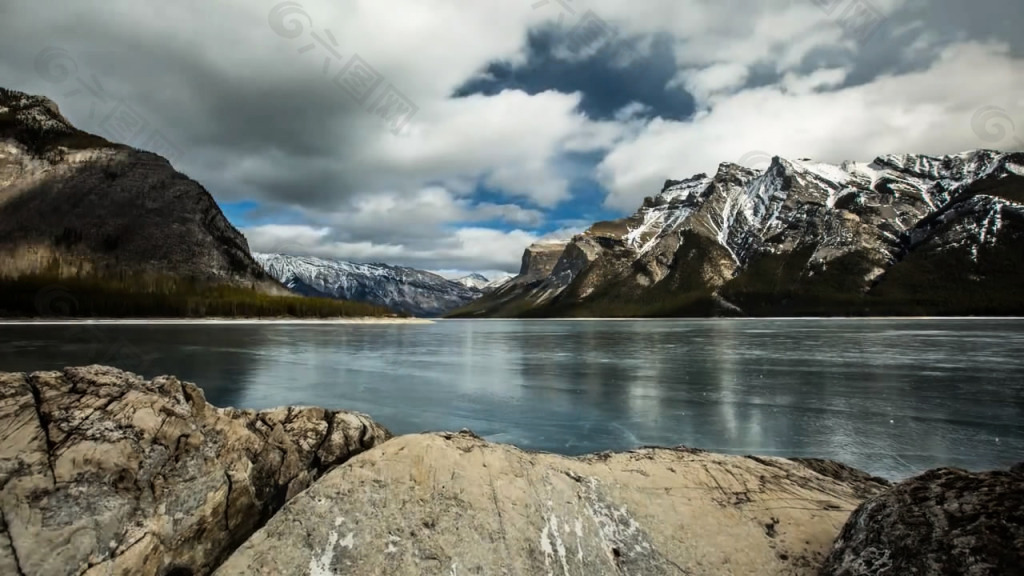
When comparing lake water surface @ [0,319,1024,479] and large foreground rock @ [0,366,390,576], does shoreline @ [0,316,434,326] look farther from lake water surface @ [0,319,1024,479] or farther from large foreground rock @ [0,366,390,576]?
large foreground rock @ [0,366,390,576]

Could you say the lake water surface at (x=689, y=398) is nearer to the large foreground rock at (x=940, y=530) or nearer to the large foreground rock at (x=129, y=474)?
the large foreground rock at (x=940, y=530)

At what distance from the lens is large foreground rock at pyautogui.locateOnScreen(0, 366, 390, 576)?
496cm

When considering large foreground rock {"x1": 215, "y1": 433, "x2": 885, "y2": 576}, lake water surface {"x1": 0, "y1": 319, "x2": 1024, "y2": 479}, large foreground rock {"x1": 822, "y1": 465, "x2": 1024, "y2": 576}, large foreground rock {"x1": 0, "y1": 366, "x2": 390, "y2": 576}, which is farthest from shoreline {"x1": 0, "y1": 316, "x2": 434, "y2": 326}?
large foreground rock {"x1": 822, "y1": 465, "x2": 1024, "y2": 576}

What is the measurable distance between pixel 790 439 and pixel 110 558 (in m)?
17.4

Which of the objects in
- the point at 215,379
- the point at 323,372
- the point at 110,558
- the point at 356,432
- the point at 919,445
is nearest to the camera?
the point at 110,558

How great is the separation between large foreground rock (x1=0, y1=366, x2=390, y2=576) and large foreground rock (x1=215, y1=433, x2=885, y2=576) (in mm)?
880

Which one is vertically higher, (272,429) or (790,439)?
(272,429)

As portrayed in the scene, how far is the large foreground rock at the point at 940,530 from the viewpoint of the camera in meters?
4.20

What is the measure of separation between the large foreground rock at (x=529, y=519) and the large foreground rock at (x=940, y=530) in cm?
75

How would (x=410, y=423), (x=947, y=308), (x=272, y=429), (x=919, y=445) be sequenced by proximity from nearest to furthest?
1. (x=272, y=429)
2. (x=919, y=445)
3. (x=410, y=423)
4. (x=947, y=308)

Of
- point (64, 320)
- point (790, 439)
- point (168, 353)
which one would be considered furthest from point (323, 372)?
point (64, 320)

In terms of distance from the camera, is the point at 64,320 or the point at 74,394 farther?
the point at 64,320

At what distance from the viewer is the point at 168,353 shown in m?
48.6

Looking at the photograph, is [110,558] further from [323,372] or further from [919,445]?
[323,372]
